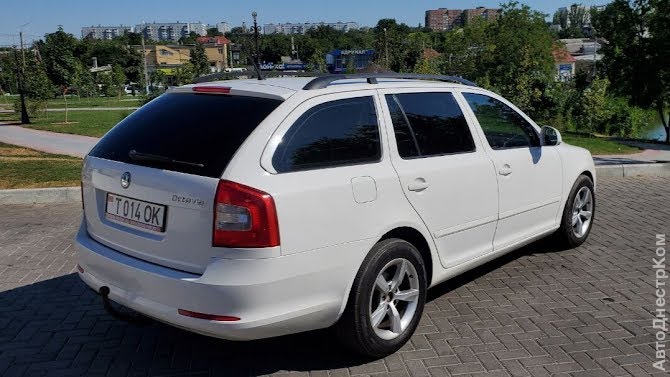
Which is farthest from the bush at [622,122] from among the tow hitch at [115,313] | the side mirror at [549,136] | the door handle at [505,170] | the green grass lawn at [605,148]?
the tow hitch at [115,313]

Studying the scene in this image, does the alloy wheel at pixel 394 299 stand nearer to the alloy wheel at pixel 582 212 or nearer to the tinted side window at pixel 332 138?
the tinted side window at pixel 332 138

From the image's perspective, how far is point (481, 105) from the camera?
4.63 meters

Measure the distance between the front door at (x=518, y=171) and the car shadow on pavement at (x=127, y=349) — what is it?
176 centimetres

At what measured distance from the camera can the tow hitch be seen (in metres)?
3.34

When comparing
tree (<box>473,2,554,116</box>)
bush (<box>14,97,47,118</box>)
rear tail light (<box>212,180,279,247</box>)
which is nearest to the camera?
rear tail light (<box>212,180,279,247</box>)

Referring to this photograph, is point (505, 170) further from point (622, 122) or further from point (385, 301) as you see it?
point (622, 122)

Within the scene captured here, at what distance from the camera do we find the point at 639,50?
18750mm

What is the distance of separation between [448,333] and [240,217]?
1835mm

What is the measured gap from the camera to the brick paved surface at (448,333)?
3.48 metres

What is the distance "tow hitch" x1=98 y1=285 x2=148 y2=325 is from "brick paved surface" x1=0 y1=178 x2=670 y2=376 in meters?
0.25

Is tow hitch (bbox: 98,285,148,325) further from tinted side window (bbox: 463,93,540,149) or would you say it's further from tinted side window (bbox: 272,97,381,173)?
tinted side window (bbox: 463,93,540,149)

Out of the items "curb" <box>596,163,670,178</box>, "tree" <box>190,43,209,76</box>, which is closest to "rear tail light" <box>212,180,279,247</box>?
"curb" <box>596,163,670,178</box>

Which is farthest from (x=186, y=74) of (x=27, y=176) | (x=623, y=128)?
(x=623, y=128)

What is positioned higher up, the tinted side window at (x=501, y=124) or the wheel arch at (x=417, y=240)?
the tinted side window at (x=501, y=124)
